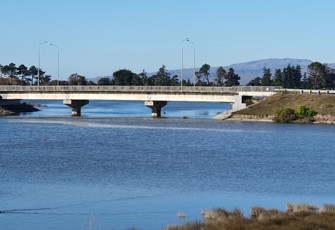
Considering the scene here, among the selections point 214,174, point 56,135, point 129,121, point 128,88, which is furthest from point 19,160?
point 128,88

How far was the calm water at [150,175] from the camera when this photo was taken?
1763 inches

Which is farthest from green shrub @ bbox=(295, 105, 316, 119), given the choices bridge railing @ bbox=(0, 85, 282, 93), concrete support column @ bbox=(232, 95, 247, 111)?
bridge railing @ bbox=(0, 85, 282, 93)

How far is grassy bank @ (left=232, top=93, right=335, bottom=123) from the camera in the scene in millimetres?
144625

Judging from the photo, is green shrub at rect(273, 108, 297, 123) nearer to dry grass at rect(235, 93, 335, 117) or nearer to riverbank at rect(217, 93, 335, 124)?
riverbank at rect(217, 93, 335, 124)

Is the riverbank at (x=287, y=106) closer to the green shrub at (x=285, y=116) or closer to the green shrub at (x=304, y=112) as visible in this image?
the green shrub at (x=304, y=112)

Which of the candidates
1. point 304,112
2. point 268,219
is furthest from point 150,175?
point 304,112

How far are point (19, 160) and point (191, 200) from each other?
95.8ft

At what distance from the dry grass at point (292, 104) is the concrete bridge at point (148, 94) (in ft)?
11.4

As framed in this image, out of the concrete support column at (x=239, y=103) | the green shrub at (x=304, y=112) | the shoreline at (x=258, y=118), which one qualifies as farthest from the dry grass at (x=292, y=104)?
the concrete support column at (x=239, y=103)

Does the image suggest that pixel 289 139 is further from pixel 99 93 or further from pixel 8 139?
Result: pixel 99 93

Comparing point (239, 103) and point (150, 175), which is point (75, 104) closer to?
point (239, 103)

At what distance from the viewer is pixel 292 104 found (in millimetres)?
152625

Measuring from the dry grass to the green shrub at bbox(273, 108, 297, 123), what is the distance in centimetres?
281

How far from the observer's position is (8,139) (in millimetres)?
104500
